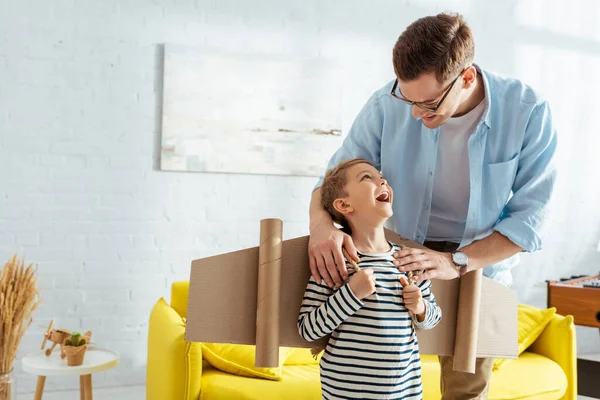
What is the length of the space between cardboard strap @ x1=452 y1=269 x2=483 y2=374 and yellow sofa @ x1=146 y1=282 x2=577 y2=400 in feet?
3.85

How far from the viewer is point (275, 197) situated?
3.98m

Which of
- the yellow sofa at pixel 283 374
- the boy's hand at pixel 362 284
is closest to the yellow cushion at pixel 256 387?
the yellow sofa at pixel 283 374

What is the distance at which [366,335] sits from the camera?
1571 millimetres

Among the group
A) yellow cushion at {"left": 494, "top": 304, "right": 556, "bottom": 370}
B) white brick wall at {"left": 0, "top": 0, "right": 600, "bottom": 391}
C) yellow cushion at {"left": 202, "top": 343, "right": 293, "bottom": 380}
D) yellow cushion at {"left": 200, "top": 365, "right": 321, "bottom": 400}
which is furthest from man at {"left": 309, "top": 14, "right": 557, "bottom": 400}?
white brick wall at {"left": 0, "top": 0, "right": 600, "bottom": 391}

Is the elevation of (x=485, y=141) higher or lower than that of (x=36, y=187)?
higher

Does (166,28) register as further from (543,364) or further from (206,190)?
(543,364)

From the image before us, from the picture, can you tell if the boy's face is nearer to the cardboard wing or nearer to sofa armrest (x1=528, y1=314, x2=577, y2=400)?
the cardboard wing

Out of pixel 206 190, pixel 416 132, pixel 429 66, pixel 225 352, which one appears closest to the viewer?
pixel 429 66

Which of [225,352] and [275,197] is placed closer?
[225,352]

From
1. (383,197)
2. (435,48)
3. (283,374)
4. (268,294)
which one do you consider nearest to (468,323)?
(383,197)

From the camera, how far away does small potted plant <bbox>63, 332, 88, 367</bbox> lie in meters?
2.80

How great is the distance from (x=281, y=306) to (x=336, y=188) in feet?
1.13

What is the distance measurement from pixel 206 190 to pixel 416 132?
2.18 meters

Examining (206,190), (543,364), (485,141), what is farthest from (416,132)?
(206,190)
